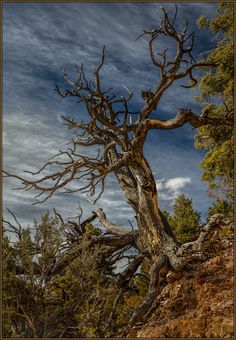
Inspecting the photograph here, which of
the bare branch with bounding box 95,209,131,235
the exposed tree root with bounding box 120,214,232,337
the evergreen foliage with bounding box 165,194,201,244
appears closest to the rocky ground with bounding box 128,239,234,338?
the exposed tree root with bounding box 120,214,232,337

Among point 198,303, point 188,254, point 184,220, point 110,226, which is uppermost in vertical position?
point 184,220

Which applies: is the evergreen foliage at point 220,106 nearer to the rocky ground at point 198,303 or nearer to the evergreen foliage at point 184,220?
the rocky ground at point 198,303

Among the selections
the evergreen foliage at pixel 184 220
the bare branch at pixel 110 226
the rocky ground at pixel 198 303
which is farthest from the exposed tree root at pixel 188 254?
the evergreen foliage at pixel 184 220

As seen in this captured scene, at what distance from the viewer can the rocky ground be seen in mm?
7238

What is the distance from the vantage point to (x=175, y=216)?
20.2 meters

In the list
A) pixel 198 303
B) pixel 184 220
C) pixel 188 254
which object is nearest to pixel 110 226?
pixel 188 254

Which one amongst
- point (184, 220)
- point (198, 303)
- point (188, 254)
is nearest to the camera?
point (198, 303)

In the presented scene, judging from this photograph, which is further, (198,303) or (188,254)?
(188,254)

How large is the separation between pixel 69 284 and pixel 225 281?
341 centimetres

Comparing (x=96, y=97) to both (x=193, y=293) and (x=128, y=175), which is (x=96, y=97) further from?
(x=193, y=293)

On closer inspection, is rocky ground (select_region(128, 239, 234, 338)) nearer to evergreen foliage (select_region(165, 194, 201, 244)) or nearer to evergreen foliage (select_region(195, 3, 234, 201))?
evergreen foliage (select_region(195, 3, 234, 201))

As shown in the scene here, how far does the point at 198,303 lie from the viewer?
28.3 ft

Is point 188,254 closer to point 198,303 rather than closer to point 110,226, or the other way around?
point 198,303

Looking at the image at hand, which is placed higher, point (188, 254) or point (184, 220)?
point (184, 220)
